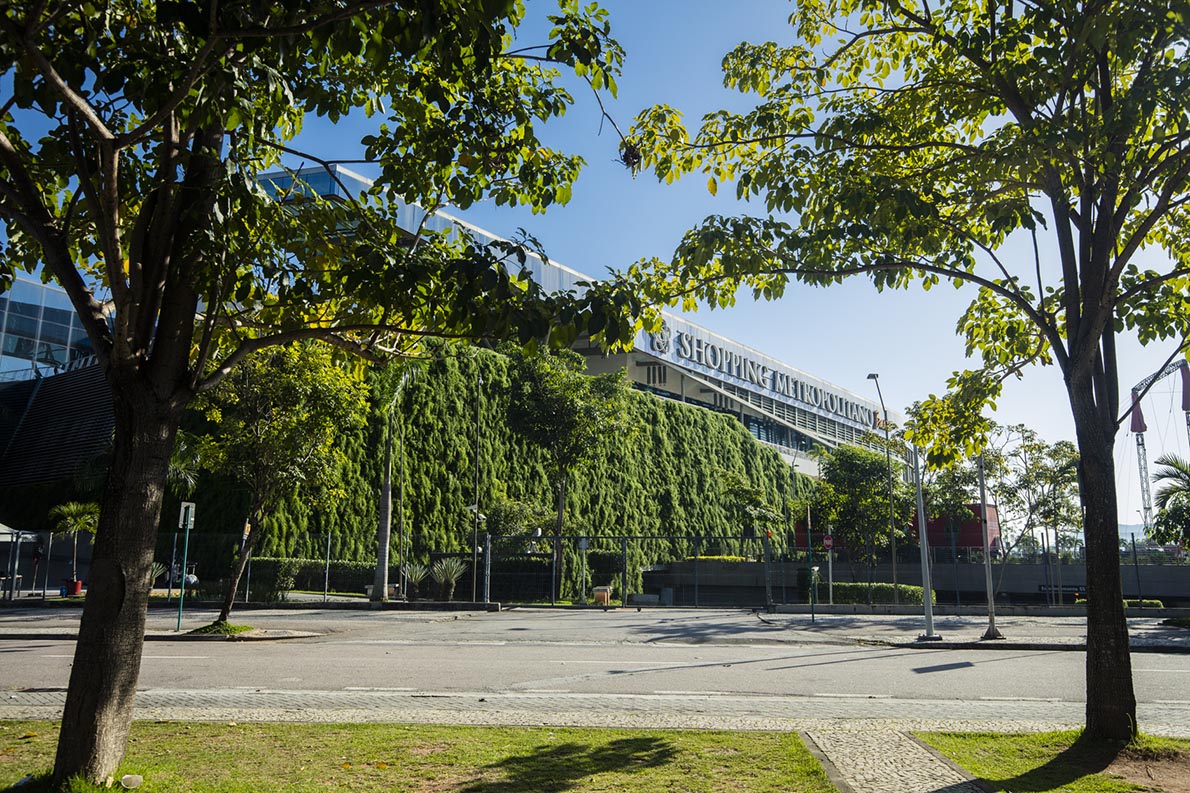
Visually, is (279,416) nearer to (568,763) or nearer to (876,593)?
(568,763)

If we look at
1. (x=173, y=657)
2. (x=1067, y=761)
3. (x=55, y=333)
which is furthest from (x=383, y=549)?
(x=55, y=333)

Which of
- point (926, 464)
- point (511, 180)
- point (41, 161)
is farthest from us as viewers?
point (926, 464)

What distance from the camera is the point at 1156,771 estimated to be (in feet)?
19.6

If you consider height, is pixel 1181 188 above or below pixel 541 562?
above

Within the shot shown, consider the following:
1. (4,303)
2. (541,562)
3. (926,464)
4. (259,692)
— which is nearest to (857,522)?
(541,562)

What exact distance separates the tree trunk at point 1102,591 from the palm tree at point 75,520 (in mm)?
→ 29687

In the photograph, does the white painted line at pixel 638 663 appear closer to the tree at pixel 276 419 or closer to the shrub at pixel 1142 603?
the tree at pixel 276 419

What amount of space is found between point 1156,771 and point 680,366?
47227 millimetres

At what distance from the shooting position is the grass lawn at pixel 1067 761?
562 centimetres

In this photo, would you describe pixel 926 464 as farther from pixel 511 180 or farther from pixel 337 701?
pixel 337 701

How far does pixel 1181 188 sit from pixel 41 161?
9.26 metres

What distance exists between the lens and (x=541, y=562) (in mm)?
31172

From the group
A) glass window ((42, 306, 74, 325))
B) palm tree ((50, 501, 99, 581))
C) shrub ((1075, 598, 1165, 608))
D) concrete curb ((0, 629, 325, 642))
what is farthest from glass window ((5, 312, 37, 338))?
shrub ((1075, 598, 1165, 608))

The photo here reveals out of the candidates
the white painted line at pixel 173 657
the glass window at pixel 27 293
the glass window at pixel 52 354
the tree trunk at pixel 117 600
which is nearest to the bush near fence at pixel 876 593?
the white painted line at pixel 173 657
